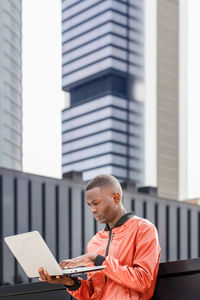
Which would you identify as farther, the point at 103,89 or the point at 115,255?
the point at 103,89

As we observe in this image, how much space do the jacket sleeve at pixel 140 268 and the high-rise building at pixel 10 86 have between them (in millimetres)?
63685

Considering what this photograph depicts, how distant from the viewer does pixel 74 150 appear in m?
101

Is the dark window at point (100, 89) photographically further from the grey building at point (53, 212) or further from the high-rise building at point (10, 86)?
the grey building at point (53, 212)

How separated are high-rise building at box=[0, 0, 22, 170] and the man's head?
63.5 m

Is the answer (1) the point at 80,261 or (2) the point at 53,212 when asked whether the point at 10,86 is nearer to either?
(2) the point at 53,212

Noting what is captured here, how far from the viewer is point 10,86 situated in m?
72.4

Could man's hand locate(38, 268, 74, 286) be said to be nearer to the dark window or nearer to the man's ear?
the man's ear

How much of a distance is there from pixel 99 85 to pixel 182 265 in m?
101

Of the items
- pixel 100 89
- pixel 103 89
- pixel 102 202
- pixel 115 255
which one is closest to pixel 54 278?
pixel 115 255

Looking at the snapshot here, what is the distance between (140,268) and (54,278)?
56cm

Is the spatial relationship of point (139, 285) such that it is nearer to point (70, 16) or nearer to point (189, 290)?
point (189, 290)

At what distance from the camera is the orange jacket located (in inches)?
132

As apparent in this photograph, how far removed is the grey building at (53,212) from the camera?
140 feet

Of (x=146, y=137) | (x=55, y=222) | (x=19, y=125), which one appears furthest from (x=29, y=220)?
(x=146, y=137)
